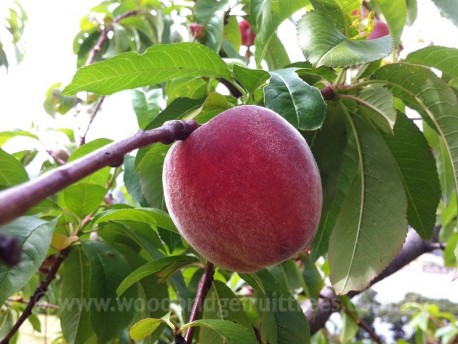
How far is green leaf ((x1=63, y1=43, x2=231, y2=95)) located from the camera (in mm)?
650

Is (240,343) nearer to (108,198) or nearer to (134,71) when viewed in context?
(134,71)

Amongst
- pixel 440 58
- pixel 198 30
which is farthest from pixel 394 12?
pixel 198 30

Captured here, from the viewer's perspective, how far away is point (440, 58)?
732 mm

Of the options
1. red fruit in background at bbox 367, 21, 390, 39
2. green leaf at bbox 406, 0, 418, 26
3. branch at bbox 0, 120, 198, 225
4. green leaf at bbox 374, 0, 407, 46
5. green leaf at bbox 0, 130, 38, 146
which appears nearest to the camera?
branch at bbox 0, 120, 198, 225

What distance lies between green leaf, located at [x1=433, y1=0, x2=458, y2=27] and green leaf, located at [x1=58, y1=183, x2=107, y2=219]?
57 centimetres

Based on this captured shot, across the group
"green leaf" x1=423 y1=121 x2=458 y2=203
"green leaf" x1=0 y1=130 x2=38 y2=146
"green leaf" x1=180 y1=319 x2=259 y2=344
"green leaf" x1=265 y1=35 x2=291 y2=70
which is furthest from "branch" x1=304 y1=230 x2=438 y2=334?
"green leaf" x1=0 y1=130 x2=38 y2=146

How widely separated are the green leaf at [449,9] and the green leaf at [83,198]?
1.89 ft

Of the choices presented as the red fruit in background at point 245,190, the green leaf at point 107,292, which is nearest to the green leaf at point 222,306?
the green leaf at point 107,292

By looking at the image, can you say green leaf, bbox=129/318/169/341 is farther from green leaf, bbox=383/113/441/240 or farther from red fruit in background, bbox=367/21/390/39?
red fruit in background, bbox=367/21/390/39

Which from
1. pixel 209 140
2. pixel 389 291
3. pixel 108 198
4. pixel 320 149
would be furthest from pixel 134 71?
pixel 389 291

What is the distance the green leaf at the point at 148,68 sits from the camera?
0.65 metres

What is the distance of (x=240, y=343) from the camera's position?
1.96 ft

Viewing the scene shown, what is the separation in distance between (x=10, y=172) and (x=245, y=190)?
0.48 metres

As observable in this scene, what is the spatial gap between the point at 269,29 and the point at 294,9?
0.16ft
